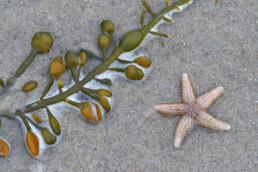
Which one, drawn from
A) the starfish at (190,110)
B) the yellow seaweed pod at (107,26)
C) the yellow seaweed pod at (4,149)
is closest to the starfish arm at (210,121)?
the starfish at (190,110)

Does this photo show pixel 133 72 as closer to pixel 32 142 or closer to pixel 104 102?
pixel 104 102

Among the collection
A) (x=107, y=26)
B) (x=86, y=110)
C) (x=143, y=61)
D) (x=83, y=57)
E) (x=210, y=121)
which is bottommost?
(x=210, y=121)

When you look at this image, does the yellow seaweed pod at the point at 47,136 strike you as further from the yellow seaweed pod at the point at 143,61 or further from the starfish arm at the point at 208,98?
the starfish arm at the point at 208,98

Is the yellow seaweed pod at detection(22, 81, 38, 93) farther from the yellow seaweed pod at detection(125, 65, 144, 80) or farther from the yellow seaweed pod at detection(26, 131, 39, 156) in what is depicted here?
the yellow seaweed pod at detection(125, 65, 144, 80)

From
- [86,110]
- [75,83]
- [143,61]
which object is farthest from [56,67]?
[143,61]

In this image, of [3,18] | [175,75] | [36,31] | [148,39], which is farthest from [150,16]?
[3,18]
